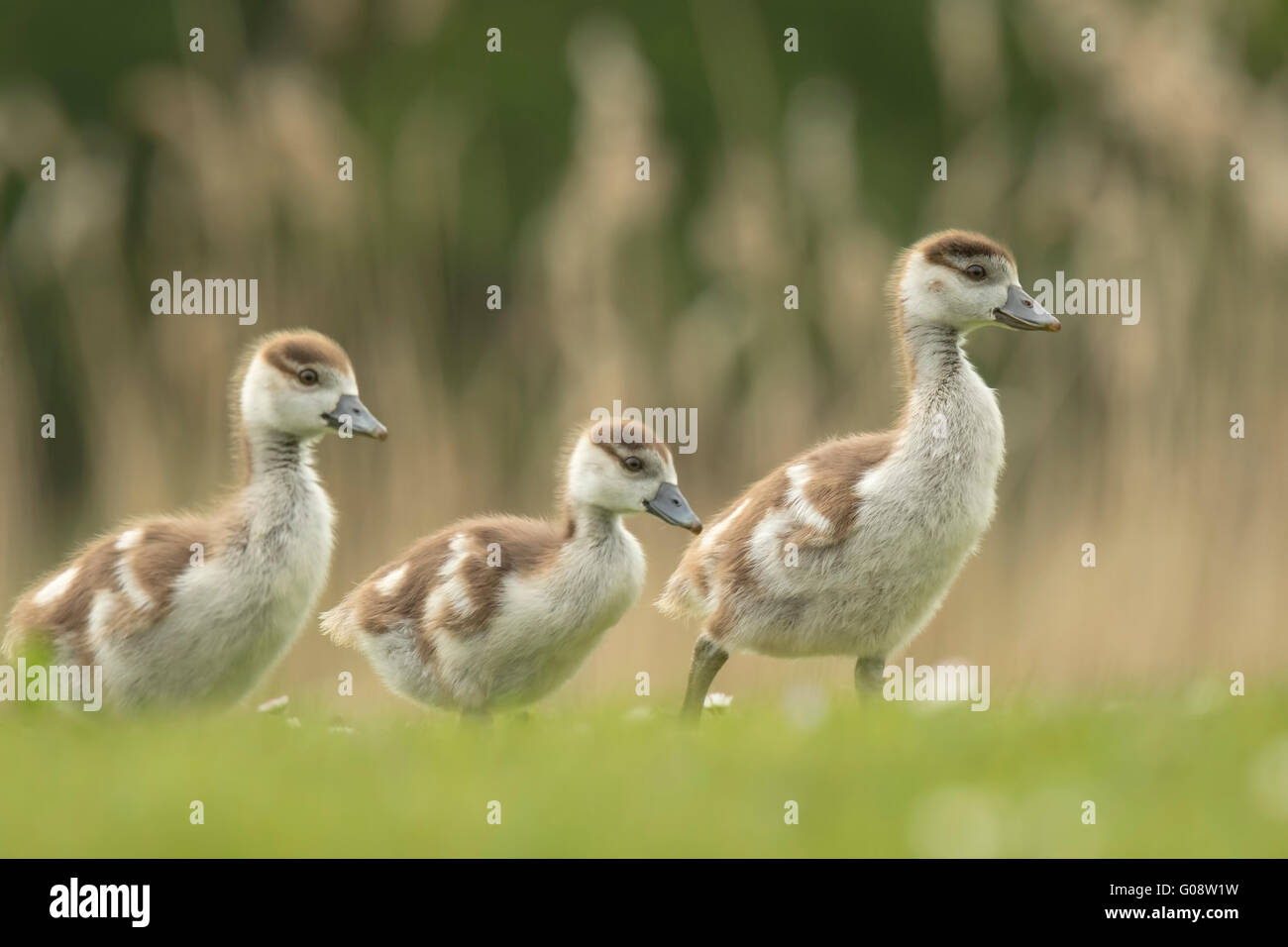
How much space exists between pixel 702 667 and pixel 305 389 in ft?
6.32

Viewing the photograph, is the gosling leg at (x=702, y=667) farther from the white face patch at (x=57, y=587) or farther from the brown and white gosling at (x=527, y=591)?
the white face patch at (x=57, y=587)

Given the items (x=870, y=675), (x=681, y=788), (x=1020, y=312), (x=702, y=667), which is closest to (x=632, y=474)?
(x=702, y=667)

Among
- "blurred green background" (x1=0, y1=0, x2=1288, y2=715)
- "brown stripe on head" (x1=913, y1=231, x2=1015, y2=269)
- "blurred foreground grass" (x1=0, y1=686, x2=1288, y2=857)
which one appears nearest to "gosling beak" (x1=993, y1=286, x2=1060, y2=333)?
"brown stripe on head" (x1=913, y1=231, x2=1015, y2=269)

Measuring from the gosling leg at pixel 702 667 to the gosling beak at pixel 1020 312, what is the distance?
1.72 meters

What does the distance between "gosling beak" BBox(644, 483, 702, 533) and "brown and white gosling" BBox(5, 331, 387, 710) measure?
109 cm

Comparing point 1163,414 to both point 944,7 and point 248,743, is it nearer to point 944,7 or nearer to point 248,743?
point 944,7

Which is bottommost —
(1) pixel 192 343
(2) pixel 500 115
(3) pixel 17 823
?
(3) pixel 17 823

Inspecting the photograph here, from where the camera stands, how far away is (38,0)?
17.6 metres

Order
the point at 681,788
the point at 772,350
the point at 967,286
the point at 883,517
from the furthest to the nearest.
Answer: the point at 772,350 < the point at 967,286 < the point at 883,517 < the point at 681,788

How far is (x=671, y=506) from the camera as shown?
7254 millimetres

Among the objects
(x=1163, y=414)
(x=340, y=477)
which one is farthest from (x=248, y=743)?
(x=1163, y=414)

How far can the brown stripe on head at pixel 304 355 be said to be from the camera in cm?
734

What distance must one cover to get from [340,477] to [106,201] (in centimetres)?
225

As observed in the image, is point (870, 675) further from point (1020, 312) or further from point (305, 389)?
point (305, 389)
